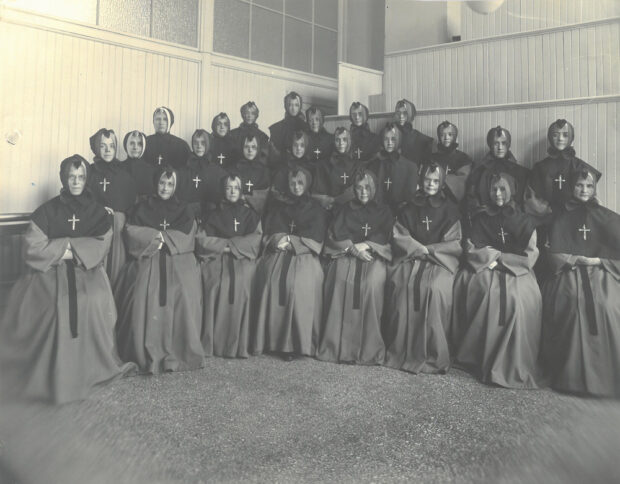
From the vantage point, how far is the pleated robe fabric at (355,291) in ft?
15.2

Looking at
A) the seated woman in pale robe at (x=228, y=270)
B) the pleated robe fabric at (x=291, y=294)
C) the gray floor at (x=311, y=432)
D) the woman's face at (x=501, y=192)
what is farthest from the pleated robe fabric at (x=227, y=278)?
the woman's face at (x=501, y=192)

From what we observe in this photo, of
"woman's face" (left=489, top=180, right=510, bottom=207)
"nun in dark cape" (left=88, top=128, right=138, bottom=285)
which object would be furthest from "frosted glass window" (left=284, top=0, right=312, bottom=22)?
"woman's face" (left=489, top=180, right=510, bottom=207)

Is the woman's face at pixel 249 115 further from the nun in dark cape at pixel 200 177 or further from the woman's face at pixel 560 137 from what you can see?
the woman's face at pixel 560 137

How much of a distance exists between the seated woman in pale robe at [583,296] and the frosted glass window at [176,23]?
16.7 feet

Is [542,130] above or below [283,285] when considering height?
above

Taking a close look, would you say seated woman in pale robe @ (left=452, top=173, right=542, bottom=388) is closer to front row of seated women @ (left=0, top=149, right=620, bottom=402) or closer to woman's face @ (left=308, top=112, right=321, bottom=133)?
front row of seated women @ (left=0, top=149, right=620, bottom=402)

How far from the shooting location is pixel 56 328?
12.3ft

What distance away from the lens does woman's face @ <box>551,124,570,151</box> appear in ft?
15.6

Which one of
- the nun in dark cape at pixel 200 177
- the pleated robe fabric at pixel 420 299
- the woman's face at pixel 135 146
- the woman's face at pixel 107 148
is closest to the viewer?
the pleated robe fabric at pixel 420 299

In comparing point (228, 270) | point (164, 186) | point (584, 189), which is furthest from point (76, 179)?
point (584, 189)

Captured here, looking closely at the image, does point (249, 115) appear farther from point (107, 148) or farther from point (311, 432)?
point (311, 432)

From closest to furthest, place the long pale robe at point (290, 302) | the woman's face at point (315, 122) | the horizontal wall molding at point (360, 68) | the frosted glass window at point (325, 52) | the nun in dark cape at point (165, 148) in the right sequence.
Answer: the long pale robe at point (290, 302) < the nun in dark cape at point (165, 148) < the woman's face at point (315, 122) < the horizontal wall molding at point (360, 68) < the frosted glass window at point (325, 52)

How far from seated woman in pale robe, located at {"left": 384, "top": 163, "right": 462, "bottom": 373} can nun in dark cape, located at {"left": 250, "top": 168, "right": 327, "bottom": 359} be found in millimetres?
673

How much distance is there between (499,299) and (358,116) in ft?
9.29
